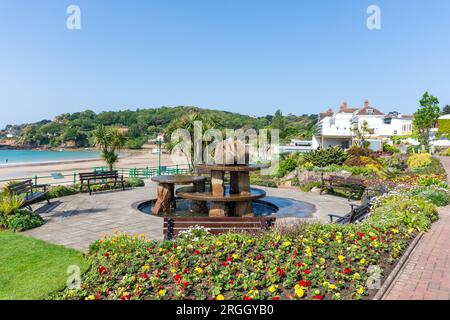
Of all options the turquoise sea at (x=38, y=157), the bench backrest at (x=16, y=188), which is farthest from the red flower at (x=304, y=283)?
the turquoise sea at (x=38, y=157)

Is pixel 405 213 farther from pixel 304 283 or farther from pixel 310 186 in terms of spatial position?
pixel 310 186

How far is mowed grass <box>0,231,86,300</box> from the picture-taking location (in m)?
5.21

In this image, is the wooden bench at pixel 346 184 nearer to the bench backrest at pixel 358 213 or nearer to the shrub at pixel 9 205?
the bench backrest at pixel 358 213

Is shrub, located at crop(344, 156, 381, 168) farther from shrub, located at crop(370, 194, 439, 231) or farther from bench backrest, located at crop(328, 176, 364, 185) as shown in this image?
shrub, located at crop(370, 194, 439, 231)

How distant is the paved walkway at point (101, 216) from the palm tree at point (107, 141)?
15.8 ft

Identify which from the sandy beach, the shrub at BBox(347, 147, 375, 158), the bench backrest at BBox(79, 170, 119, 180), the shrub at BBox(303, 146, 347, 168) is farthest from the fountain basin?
the sandy beach

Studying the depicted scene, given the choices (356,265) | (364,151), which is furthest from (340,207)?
(364,151)

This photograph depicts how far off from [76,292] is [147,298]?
1243 mm

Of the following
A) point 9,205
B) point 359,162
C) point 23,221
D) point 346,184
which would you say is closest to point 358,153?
point 359,162

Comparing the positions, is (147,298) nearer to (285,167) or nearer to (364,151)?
(285,167)

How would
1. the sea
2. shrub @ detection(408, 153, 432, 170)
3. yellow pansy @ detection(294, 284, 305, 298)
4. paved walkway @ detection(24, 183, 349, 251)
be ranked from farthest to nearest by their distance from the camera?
the sea < shrub @ detection(408, 153, 432, 170) < paved walkway @ detection(24, 183, 349, 251) < yellow pansy @ detection(294, 284, 305, 298)

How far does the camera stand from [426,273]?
571 cm

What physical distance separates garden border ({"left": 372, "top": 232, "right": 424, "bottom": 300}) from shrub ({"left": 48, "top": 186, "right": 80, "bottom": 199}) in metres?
13.7

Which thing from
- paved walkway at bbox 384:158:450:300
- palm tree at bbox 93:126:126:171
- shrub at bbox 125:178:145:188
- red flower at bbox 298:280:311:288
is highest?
palm tree at bbox 93:126:126:171
